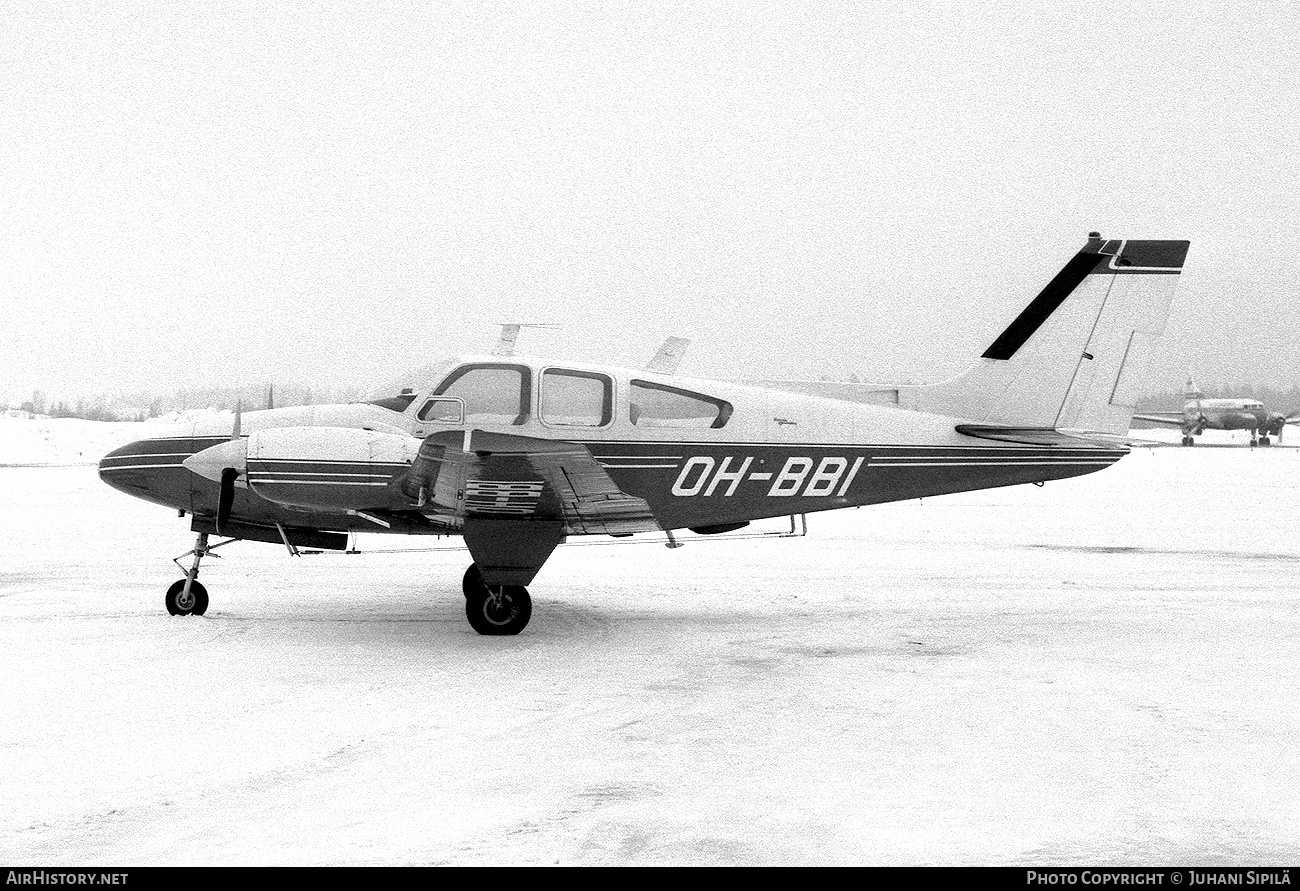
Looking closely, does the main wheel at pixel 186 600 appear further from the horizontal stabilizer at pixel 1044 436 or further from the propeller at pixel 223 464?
the horizontal stabilizer at pixel 1044 436

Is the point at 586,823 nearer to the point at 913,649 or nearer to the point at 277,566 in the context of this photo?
the point at 913,649

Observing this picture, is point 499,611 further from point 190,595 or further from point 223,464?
point 190,595

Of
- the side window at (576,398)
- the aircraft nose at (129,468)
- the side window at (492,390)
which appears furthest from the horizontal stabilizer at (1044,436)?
the aircraft nose at (129,468)

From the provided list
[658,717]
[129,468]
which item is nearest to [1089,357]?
[658,717]

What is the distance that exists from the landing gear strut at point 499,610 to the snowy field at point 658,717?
15cm

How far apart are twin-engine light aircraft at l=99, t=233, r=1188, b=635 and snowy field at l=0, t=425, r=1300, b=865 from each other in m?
0.91

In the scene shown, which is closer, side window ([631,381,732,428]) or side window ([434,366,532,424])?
side window ([434,366,532,424])

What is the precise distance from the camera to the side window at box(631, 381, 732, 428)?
33.1 ft

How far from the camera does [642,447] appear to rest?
33.0 ft

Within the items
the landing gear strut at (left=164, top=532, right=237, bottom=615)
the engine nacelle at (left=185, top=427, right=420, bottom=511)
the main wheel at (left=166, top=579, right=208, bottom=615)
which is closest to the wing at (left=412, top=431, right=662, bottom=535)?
the engine nacelle at (left=185, top=427, right=420, bottom=511)

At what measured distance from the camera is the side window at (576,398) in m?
9.90

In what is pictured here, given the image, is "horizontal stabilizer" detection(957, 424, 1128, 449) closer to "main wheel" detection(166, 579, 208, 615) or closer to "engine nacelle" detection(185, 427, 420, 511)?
"engine nacelle" detection(185, 427, 420, 511)

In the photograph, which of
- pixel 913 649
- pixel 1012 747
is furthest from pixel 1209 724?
pixel 913 649

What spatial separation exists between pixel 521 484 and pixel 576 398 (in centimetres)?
127
